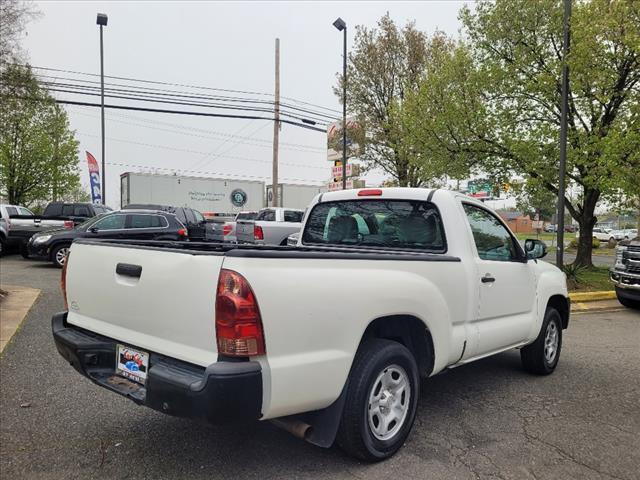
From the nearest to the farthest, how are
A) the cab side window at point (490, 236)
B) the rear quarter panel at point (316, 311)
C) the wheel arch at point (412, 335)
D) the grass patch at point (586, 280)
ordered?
the rear quarter panel at point (316, 311)
the wheel arch at point (412, 335)
the cab side window at point (490, 236)
the grass patch at point (586, 280)

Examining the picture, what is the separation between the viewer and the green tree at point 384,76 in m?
22.1

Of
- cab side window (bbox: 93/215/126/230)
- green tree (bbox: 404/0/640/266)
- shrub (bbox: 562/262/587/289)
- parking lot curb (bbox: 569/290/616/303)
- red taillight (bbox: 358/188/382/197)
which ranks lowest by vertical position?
parking lot curb (bbox: 569/290/616/303)

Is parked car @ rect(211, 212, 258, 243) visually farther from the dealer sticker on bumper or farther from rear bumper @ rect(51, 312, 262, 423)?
rear bumper @ rect(51, 312, 262, 423)

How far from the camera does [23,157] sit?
2570 centimetres

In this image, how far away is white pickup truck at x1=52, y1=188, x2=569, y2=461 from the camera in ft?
8.05

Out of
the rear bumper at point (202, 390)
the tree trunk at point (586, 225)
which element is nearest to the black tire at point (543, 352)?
the rear bumper at point (202, 390)

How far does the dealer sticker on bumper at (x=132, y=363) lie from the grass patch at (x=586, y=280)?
10880 mm

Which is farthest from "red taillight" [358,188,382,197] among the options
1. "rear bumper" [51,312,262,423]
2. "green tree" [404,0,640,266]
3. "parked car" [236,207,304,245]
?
"parked car" [236,207,304,245]

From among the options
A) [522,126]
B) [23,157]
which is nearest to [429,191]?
[522,126]

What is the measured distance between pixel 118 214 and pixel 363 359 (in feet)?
37.0

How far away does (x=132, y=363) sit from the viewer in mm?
2908

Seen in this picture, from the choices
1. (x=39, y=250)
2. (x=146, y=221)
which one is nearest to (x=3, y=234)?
(x=39, y=250)

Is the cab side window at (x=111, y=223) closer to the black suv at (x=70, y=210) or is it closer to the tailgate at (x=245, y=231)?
the tailgate at (x=245, y=231)

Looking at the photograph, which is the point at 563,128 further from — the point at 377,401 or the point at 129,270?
the point at 129,270
